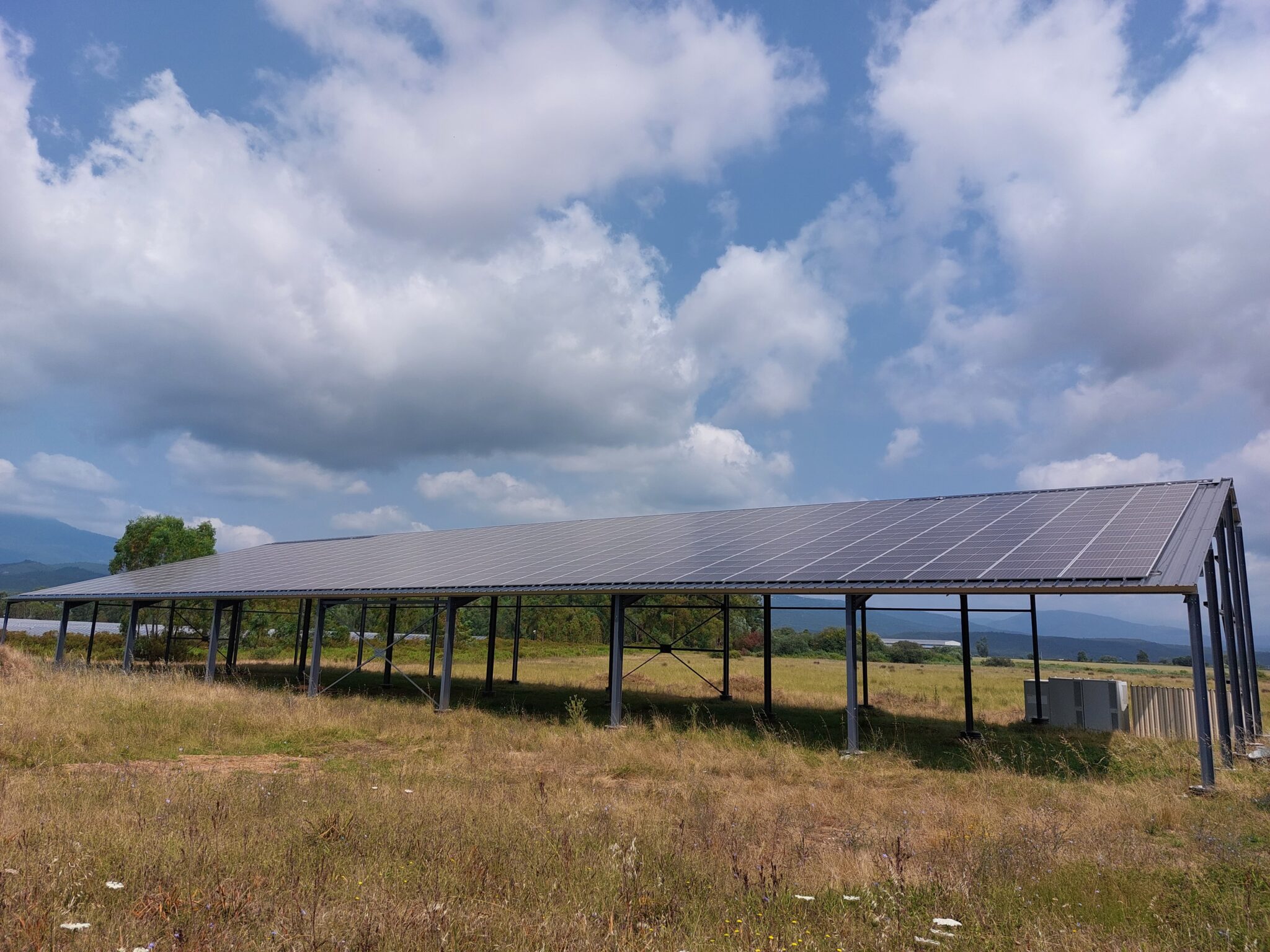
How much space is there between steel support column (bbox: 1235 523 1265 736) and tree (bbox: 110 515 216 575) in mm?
61932

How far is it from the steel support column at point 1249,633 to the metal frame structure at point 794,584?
56mm

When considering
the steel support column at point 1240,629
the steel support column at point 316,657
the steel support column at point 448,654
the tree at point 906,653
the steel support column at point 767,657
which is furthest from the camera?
the tree at point 906,653

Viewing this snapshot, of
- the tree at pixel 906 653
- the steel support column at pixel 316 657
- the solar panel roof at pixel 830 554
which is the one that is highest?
the solar panel roof at pixel 830 554

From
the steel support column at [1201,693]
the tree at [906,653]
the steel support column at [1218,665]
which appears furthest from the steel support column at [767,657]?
the tree at [906,653]

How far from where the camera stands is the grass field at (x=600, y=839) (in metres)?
5.72

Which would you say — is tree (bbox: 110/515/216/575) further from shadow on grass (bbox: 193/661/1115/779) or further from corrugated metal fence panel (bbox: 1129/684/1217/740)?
corrugated metal fence panel (bbox: 1129/684/1217/740)

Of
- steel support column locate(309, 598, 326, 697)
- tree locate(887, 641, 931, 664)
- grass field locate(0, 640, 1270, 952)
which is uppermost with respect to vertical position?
steel support column locate(309, 598, 326, 697)

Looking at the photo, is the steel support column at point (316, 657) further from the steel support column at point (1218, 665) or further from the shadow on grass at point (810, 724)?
the steel support column at point (1218, 665)

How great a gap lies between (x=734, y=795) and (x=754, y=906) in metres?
5.77

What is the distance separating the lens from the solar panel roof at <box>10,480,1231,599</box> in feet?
45.5

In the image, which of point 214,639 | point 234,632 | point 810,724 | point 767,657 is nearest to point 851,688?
point 810,724

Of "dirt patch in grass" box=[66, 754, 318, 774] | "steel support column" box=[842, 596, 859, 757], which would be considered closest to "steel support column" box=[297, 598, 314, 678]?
"dirt patch in grass" box=[66, 754, 318, 774]

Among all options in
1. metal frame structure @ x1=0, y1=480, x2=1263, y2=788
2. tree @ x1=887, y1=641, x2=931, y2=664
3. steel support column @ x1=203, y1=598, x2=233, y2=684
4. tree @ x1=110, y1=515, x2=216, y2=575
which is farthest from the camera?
tree @ x1=887, y1=641, x2=931, y2=664

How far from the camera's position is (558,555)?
80.7 feet
